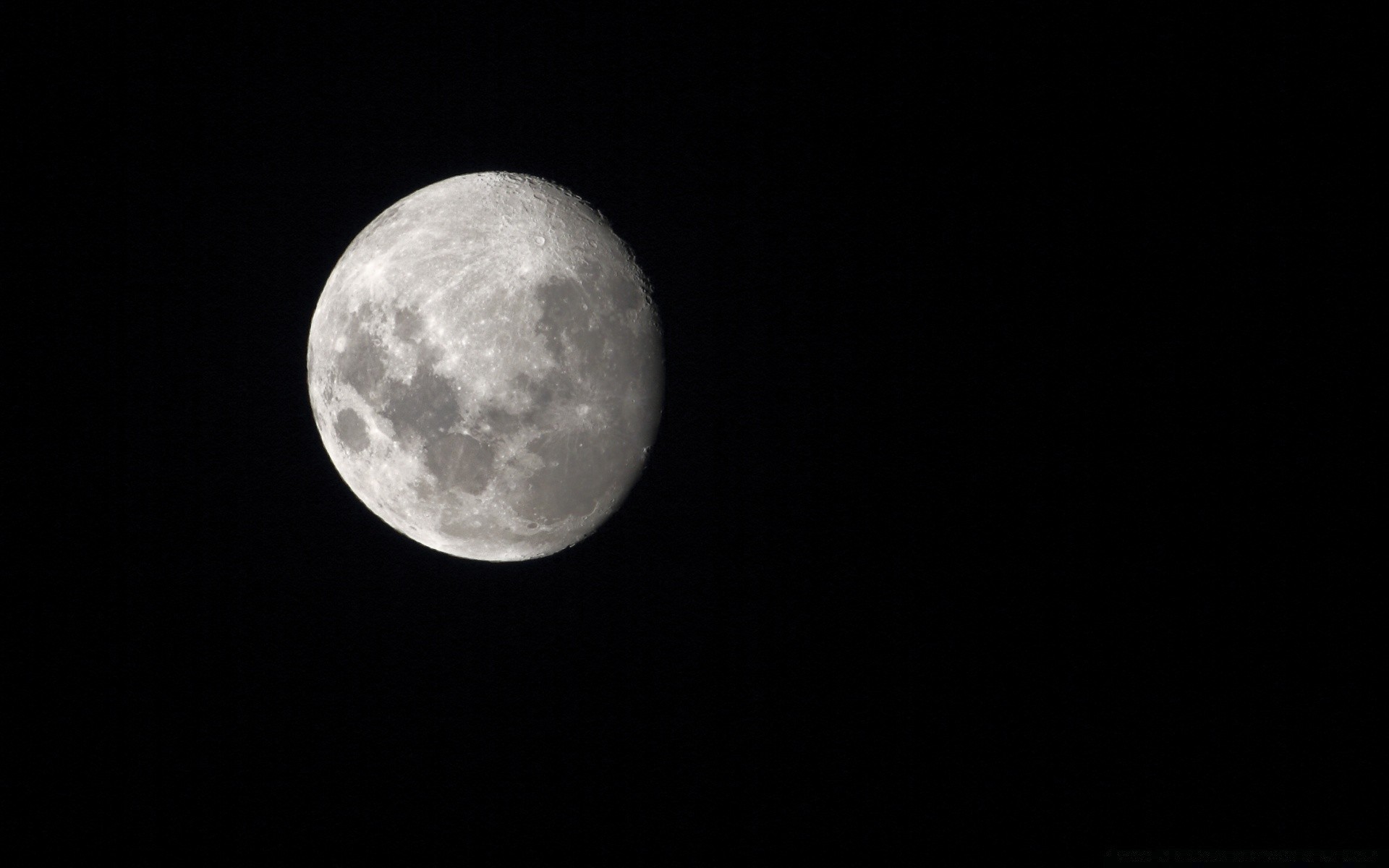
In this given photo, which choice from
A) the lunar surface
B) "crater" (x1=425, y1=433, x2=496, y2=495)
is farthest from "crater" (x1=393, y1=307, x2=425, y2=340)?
"crater" (x1=425, y1=433, x2=496, y2=495)

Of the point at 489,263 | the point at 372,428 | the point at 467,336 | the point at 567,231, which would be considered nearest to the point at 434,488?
the point at 372,428

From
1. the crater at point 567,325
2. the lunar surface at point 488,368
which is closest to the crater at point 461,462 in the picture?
the lunar surface at point 488,368

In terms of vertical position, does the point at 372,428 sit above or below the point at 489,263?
below

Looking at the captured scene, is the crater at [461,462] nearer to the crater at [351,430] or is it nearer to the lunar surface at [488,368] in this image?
the lunar surface at [488,368]

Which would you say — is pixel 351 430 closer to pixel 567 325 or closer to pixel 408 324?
pixel 408 324

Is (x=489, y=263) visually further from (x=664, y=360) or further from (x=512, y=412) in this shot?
(x=664, y=360)

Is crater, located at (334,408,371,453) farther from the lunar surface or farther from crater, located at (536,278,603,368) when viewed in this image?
crater, located at (536,278,603,368)
